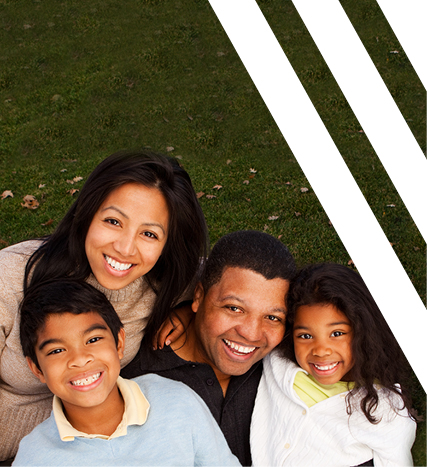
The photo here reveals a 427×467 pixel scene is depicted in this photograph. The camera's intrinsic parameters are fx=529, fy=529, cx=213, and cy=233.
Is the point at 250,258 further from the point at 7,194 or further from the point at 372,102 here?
the point at 7,194

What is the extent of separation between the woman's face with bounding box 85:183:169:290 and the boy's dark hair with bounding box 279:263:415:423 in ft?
2.77

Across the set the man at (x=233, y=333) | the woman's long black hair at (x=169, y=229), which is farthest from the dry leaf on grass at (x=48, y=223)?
the man at (x=233, y=333)

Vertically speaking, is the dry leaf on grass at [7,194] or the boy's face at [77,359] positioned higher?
the dry leaf on grass at [7,194]

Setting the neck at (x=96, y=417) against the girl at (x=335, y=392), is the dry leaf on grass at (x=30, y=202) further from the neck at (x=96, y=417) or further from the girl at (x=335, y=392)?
the girl at (x=335, y=392)

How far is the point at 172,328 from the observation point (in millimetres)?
3277

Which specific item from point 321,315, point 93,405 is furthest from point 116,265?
point 321,315

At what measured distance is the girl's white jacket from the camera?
285cm

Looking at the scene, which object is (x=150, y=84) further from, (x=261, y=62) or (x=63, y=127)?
(x=261, y=62)

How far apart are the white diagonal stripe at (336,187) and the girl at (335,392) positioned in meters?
1.45

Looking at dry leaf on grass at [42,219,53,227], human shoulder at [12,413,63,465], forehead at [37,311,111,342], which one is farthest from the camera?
dry leaf on grass at [42,219,53,227]

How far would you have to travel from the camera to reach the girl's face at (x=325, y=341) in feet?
9.45

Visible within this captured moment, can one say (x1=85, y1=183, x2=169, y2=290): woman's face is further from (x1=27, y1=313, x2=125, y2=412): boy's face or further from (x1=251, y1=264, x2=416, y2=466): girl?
(x1=251, y1=264, x2=416, y2=466): girl

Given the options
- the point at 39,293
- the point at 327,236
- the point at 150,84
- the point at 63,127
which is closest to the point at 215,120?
the point at 150,84

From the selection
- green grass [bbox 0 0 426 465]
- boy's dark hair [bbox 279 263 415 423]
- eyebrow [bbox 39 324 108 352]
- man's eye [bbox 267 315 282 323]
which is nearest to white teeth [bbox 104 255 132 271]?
eyebrow [bbox 39 324 108 352]
